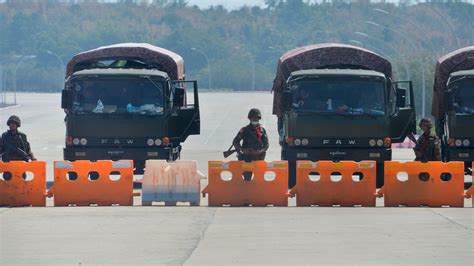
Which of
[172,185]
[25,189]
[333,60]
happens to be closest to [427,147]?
[172,185]

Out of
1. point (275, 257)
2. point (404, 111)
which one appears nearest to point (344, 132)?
point (404, 111)

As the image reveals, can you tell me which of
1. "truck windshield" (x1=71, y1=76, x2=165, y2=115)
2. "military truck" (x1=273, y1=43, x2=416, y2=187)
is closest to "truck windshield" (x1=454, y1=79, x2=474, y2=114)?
"military truck" (x1=273, y1=43, x2=416, y2=187)

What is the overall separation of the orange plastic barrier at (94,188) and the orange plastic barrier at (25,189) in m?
0.22

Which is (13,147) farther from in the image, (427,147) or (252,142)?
(427,147)

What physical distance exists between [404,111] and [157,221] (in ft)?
32.5

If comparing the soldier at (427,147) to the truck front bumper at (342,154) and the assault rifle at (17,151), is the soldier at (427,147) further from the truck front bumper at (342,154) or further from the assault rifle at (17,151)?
the assault rifle at (17,151)

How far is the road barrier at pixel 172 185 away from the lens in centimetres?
2283

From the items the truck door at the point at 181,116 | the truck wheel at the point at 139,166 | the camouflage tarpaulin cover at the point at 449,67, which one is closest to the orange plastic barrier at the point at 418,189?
the truck door at the point at 181,116

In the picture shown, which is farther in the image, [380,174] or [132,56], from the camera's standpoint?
[132,56]

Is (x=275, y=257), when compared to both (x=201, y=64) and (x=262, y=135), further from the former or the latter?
(x=201, y=64)

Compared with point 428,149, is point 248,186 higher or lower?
lower

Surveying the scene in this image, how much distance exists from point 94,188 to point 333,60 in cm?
820

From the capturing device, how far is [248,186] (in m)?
23.0

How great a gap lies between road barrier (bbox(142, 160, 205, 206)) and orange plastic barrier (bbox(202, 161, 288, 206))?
0.86ft
